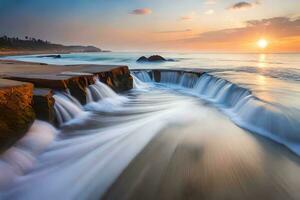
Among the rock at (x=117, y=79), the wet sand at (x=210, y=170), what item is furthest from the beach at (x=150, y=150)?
the rock at (x=117, y=79)

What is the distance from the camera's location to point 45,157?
4.99 m

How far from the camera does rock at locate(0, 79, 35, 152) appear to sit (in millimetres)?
4887

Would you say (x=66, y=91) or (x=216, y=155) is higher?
(x=66, y=91)

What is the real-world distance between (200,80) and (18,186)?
12622 millimetres

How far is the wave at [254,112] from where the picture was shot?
6211 millimetres

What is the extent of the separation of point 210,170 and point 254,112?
368 cm

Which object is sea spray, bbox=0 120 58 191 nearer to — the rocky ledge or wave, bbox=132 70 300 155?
the rocky ledge

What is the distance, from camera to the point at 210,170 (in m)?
4.60

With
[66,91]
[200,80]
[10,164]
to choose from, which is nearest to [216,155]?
[10,164]

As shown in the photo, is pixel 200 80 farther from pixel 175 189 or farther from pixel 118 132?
pixel 175 189

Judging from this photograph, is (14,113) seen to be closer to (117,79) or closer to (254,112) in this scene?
(254,112)

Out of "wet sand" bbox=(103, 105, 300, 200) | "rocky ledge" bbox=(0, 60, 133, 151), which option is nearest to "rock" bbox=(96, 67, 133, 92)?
"rocky ledge" bbox=(0, 60, 133, 151)

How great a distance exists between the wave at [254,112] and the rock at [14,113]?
528cm

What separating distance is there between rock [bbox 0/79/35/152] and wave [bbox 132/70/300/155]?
5284 millimetres
